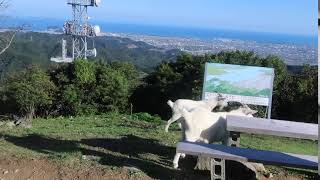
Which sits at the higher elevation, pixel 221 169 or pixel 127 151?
pixel 221 169

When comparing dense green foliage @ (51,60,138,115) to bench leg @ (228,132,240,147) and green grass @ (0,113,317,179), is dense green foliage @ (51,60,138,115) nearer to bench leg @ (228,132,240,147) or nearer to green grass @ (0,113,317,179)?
green grass @ (0,113,317,179)

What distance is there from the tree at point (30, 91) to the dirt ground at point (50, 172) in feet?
51.5

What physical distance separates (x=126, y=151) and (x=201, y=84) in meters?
11.1

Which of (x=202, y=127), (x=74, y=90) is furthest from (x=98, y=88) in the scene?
(x=202, y=127)

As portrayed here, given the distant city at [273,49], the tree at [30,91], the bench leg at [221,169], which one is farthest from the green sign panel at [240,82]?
the tree at [30,91]

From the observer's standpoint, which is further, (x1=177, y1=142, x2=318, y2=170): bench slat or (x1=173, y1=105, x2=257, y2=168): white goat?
(x1=173, y1=105, x2=257, y2=168): white goat

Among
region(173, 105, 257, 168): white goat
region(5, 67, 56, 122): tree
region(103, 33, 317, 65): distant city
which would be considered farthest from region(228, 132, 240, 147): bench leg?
region(5, 67, 56, 122): tree

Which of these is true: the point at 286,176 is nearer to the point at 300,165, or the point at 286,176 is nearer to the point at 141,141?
the point at 300,165

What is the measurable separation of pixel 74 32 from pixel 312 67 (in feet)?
91.7

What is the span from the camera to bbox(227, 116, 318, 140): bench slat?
Answer: 760 cm

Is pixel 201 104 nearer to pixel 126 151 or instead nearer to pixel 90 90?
pixel 126 151

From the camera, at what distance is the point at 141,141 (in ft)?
35.8

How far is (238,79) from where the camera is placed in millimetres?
11469

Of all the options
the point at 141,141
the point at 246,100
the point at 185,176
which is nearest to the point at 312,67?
the point at 246,100
